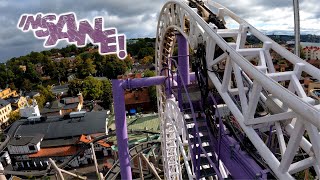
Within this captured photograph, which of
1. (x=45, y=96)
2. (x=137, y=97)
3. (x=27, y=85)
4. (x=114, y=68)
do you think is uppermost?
(x=114, y=68)

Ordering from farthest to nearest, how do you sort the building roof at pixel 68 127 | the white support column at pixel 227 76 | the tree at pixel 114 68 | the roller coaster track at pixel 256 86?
the tree at pixel 114 68, the building roof at pixel 68 127, the white support column at pixel 227 76, the roller coaster track at pixel 256 86

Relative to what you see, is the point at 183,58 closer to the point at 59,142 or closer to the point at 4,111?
the point at 59,142

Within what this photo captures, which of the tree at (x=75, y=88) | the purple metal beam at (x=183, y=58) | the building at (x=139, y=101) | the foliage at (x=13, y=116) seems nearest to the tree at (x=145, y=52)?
the tree at (x=75, y=88)

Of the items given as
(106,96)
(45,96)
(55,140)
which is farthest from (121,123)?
(45,96)

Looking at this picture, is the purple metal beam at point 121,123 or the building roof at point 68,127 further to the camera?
the building roof at point 68,127

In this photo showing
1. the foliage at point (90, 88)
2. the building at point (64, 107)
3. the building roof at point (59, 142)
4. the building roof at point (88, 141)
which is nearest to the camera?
the building roof at point (88, 141)

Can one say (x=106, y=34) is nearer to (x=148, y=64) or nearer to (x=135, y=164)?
(x=135, y=164)

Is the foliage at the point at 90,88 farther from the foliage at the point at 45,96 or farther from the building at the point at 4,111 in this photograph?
the building at the point at 4,111

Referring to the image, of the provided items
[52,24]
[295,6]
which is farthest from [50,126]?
[295,6]
